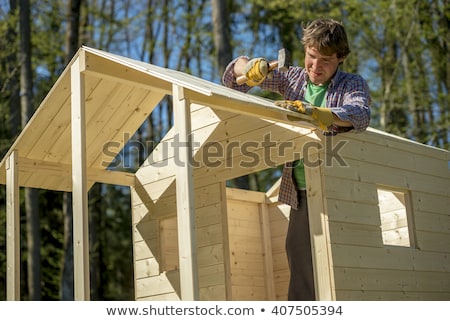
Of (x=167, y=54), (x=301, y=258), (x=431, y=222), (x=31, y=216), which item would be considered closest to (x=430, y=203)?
(x=431, y=222)

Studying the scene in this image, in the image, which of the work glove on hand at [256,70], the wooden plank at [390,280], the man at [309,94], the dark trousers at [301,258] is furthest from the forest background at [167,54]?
the wooden plank at [390,280]

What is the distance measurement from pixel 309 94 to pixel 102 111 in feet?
6.10

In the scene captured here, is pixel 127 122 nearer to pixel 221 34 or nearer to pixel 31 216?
pixel 221 34

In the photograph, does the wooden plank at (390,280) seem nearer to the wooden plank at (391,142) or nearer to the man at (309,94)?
the man at (309,94)

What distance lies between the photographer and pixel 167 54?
61.6 ft

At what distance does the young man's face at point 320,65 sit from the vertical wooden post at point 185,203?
1.13 meters

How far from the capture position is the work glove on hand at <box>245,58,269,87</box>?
16.3ft

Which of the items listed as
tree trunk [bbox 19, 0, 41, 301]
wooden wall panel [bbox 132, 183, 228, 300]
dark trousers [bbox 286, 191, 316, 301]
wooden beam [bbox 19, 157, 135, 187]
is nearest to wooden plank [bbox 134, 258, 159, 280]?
wooden wall panel [bbox 132, 183, 228, 300]

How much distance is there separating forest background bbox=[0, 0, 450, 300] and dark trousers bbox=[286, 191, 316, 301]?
7.82m

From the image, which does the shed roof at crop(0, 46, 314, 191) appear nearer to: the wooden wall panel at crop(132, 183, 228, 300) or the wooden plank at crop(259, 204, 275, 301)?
the wooden wall panel at crop(132, 183, 228, 300)

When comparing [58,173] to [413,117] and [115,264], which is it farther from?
[115,264]

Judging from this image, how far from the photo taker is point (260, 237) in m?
7.37
